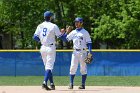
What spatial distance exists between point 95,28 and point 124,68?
496 inches

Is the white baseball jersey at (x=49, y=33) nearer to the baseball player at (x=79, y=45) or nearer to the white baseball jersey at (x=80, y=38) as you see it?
the baseball player at (x=79, y=45)

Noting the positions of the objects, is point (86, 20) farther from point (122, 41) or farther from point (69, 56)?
point (69, 56)

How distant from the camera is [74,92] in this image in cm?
1135

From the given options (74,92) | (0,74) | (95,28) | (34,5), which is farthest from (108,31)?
(74,92)

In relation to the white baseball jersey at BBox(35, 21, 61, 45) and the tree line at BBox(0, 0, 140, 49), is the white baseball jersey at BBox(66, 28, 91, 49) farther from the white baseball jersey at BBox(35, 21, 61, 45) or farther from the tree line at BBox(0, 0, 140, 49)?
the tree line at BBox(0, 0, 140, 49)

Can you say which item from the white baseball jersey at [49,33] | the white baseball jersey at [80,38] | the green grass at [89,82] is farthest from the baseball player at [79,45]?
the green grass at [89,82]

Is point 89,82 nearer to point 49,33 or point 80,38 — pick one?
point 80,38

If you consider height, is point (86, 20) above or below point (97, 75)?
above

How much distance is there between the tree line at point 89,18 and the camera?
33688mm

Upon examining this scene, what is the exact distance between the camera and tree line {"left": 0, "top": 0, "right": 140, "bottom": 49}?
111 feet

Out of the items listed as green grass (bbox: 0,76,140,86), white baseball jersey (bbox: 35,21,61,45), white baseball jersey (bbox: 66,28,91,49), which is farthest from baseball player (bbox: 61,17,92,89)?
green grass (bbox: 0,76,140,86)

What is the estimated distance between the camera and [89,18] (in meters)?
37.9

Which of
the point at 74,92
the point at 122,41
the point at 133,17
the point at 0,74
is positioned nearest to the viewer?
the point at 74,92

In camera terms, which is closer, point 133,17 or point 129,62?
point 129,62
